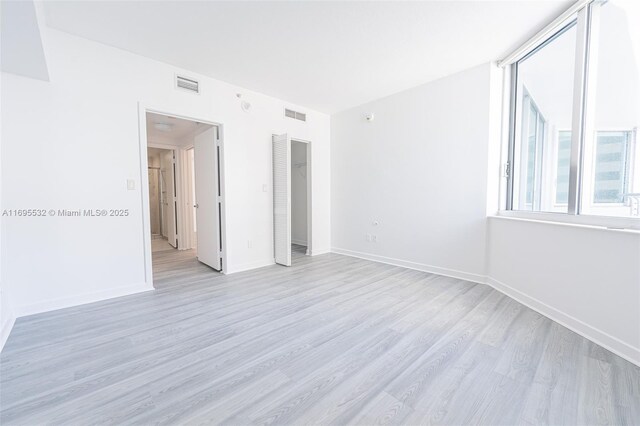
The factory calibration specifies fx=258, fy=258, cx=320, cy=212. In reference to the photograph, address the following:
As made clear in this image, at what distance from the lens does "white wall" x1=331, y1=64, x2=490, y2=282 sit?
10.8 feet

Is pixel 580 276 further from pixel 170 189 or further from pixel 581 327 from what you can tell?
pixel 170 189

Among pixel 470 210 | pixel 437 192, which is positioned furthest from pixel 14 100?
pixel 470 210

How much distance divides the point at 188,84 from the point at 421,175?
11.1 ft

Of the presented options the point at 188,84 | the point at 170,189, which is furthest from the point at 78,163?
the point at 170,189

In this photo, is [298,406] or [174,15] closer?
[298,406]

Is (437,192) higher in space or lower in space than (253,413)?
higher

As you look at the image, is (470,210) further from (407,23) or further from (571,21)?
(407,23)

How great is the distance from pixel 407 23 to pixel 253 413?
320 cm

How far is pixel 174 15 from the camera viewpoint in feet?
7.52

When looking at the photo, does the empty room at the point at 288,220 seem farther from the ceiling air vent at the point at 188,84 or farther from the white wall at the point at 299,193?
the white wall at the point at 299,193

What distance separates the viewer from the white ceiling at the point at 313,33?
221cm

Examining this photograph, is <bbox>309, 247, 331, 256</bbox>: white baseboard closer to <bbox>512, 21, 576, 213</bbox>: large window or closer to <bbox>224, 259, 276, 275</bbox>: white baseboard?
<bbox>224, 259, 276, 275</bbox>: white baseboard

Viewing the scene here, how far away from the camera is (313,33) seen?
8.34ft

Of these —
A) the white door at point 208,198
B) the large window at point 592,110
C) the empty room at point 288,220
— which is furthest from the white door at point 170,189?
the large window at point 592,110
